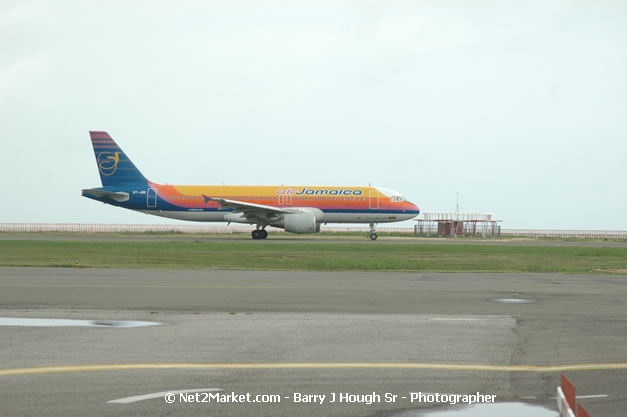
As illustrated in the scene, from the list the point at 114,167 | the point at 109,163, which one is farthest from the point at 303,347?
the point at 109,163

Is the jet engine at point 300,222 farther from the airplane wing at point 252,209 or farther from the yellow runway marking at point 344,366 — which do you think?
the yellow runway marking at point 344,366

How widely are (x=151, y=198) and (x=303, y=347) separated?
45338mm

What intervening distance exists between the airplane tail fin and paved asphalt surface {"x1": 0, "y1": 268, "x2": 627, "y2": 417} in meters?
37.6

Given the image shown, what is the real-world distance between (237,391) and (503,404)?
2517 millimetres

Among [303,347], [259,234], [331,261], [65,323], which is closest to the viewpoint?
[303,347]

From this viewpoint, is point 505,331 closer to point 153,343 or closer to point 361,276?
point 153,343

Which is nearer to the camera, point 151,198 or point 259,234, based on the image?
point 259,234

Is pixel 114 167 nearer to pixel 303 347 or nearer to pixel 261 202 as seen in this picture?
pixel 261 202

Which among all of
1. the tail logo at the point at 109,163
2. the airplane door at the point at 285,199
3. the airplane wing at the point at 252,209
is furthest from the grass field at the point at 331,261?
the tail logo at the point at 109,163

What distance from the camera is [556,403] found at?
253 inches

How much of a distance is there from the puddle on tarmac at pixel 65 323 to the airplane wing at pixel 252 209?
37814 mm

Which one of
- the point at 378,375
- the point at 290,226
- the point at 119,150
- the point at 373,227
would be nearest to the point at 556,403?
the point at 378,375

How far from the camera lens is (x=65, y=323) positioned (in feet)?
37.1

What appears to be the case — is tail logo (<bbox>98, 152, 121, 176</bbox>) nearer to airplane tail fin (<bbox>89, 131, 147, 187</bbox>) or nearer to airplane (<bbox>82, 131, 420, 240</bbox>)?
airplane tail fin (<bbox>89, 131, 147, 187</bbox>)
